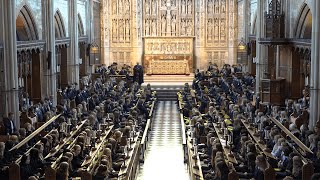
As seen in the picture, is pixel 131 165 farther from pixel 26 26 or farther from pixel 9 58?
pixel 26 26

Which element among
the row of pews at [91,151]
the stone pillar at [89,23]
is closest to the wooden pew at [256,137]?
the row of pews at [91,151]

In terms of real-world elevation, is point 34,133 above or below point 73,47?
below

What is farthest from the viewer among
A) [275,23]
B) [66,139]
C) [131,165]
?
[275,23]

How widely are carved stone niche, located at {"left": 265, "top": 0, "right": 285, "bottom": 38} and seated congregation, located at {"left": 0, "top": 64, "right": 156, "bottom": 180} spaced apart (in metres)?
7.64

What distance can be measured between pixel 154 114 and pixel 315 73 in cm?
1230

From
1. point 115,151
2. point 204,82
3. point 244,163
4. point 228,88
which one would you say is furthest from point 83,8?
point 244,163

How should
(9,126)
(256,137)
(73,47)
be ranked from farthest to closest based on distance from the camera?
(73,47), (9,126), (256,137)

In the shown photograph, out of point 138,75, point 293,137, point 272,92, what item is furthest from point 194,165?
point 138,75

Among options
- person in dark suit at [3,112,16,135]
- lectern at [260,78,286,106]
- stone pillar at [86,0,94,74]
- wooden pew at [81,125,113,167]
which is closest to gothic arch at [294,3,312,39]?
lectern at [260,78,286,106]

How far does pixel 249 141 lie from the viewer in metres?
18.8

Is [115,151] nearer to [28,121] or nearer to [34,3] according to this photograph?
[28,121]

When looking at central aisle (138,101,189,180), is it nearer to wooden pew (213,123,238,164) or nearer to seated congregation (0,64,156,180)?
seated congregation (0,64,156,180)

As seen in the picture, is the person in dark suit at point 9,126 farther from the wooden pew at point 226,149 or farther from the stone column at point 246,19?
the stone column at point 246,19

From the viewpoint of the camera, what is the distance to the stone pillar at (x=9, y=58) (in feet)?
81.1
